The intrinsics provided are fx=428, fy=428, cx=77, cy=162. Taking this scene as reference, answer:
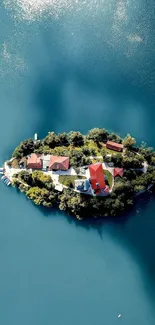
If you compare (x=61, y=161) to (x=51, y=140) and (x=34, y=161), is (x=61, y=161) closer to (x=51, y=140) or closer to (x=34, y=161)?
(x=51, y=140)

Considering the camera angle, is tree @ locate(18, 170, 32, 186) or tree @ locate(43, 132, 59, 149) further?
tree @ locate(43, 132, 59, 149)

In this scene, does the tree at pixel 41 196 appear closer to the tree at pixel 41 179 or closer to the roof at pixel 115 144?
the tree at pixel 41 179

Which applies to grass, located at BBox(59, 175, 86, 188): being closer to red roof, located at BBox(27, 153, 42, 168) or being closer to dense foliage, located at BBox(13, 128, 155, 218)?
dense foliage, located at BBox(13, 128, 155, 218)

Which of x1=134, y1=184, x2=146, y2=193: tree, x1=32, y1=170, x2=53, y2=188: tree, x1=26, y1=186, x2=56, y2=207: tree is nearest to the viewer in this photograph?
x1=134, y1=184, x2=146, y2=193: tree

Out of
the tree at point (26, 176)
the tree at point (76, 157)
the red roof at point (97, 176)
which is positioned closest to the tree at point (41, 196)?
the tree at point (26, 176)

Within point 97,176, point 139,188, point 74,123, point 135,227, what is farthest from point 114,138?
point 135,227

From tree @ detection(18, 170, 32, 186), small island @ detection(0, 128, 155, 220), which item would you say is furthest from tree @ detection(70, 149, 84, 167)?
tree @ detection(18, 170, 32, 186)

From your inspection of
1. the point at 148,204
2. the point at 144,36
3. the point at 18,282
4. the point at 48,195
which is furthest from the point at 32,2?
the point at 18,282
